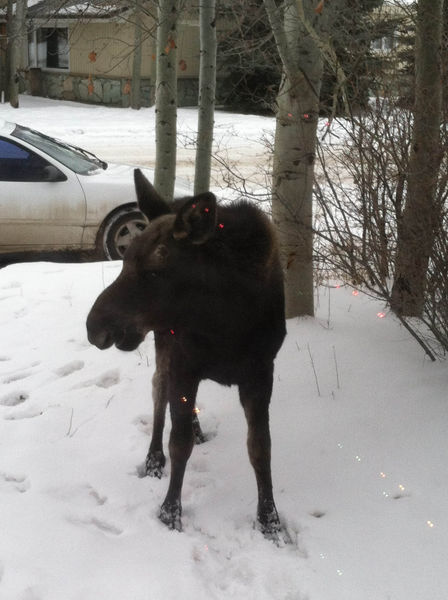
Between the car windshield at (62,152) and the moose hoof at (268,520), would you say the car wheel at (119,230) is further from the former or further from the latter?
the moose hoof at (268,520)

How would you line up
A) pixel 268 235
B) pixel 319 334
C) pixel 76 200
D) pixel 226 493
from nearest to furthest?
pixel 268 235 < pixel 226 493 < pixel 319 334 < pixel 76 200

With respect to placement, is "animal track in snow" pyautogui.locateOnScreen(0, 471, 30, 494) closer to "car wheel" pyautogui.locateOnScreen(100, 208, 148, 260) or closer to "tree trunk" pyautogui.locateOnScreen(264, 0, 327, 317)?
"tree trunk" pyautogui.locateOnScreen(264, 0, 327, 317)

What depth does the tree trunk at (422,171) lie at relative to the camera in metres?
4.42

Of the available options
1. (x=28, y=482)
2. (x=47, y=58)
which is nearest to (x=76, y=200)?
(x=28, y=482)

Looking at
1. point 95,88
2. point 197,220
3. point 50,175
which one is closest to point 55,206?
point 50,175

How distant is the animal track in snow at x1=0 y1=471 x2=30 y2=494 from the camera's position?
360 cm

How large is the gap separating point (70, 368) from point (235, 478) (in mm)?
1982

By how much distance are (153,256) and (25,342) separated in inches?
125

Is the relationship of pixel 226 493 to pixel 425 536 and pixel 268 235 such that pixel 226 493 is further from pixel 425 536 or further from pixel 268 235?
pixel 268 235

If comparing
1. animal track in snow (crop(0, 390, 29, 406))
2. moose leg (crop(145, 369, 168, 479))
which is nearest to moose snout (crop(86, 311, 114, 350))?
moose leg (crop(145, 369, 168, 479))

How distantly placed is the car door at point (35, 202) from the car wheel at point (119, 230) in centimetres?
32

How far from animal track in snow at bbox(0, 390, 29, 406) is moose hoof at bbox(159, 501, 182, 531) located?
174 cm

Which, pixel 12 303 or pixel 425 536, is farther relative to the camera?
pixel 12 303

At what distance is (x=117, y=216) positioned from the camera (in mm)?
8594
